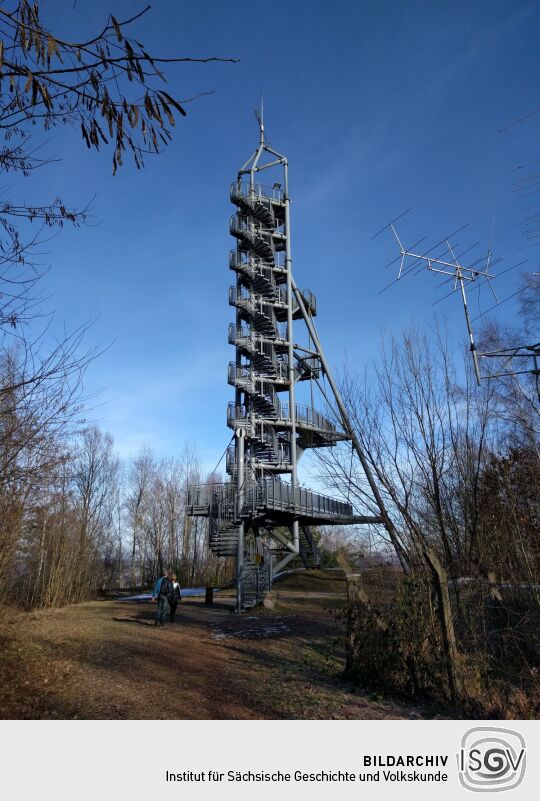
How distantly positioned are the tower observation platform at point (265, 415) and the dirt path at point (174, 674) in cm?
921

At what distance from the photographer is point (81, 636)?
1095 centimetres

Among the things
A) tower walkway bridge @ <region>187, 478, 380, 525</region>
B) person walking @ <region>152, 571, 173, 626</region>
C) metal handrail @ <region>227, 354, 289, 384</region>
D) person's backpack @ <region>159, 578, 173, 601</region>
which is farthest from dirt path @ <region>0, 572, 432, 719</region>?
metal handrail @ <region>227, 354, 289, 384</region>

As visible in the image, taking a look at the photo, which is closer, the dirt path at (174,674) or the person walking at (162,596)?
the dirt path at (174,674)

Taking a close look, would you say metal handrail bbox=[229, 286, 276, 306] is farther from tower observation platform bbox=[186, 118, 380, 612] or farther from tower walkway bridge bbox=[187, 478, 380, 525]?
tower walkway bridge bbox=[187, 478, 380, 525]

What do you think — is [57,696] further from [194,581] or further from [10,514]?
[194,581]

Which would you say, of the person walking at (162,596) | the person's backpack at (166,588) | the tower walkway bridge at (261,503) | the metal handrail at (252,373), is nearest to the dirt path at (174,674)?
the person walking at (162,596)

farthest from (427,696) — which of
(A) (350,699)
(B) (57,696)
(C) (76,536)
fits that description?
(C) (76,536)

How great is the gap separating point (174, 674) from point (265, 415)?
848 inches

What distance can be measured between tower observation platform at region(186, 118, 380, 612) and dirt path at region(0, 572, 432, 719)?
9210 millimetres

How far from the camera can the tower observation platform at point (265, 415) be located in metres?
23.6

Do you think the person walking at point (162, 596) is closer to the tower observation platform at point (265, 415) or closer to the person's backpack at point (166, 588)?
the person's backpack at point (166, 588)

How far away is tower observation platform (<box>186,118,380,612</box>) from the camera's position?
23609 mm

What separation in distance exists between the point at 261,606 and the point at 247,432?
9.65 m
